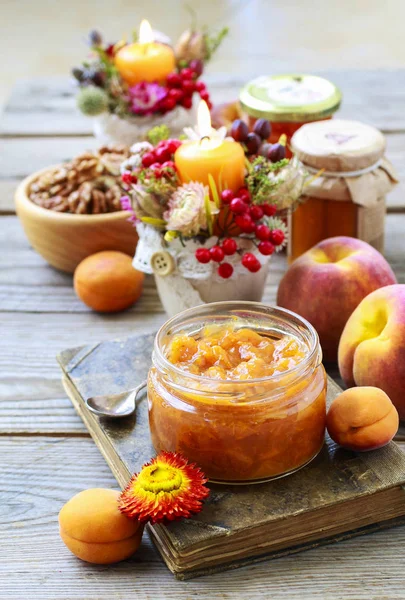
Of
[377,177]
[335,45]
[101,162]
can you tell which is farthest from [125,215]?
[335,45]

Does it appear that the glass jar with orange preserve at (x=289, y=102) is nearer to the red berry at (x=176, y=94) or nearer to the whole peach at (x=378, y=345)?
the red berry at (x=176, y=94)

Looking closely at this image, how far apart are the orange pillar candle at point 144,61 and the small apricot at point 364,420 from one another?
2.62 ft

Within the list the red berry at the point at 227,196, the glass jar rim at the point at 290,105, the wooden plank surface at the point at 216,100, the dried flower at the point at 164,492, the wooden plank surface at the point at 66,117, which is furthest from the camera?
the wooden plank surface at the point at 216,100

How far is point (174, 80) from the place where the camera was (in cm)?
→ 147

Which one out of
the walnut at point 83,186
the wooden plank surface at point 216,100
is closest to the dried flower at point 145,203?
the walnut at point 83,186

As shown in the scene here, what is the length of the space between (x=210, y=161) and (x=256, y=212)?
0.08 meters

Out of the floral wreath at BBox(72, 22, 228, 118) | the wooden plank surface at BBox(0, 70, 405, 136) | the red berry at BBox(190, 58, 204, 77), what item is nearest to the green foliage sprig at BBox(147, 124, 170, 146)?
the floral wreath at BBox(72, 22, 228, 118)

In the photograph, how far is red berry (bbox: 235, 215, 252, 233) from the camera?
3.35 ft

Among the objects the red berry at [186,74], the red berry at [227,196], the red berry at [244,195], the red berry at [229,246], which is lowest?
the red berry at [229,246]

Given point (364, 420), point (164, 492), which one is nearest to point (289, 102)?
point (364, 420)

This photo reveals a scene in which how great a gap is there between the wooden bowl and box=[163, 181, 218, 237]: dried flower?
0.77 feet

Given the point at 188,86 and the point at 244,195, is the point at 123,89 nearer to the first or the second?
the point at 188,86

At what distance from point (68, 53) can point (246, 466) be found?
2.84 metres

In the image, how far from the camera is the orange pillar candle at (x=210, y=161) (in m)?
1.03
